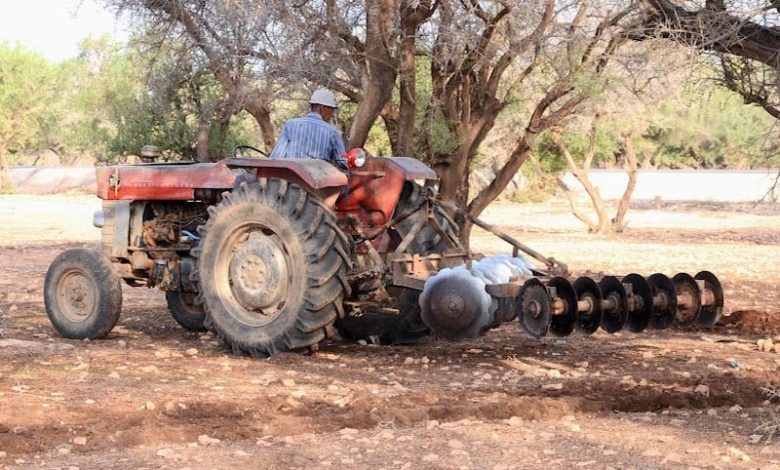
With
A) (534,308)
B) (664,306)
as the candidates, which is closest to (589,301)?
(534,308)

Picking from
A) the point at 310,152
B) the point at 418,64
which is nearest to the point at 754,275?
the point at 418,64

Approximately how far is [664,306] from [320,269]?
2.42 meters

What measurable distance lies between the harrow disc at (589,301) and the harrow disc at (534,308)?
0.89 ft

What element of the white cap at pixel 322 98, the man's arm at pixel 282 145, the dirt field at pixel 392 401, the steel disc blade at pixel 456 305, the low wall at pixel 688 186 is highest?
the low wall at pixel 688 186

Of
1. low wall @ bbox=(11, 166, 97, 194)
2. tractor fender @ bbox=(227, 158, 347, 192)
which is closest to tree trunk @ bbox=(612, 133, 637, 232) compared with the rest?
tractor fender @ bbox=(227, 158, 347, 192)

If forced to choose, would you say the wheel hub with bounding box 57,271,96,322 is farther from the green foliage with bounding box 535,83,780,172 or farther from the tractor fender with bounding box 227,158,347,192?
the green foliage with bounding box 535,83,780,172

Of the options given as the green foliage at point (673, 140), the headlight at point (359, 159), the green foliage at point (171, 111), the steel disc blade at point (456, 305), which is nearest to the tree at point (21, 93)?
the green foliage at point (673, 140)

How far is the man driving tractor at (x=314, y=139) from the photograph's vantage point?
29.1 feet

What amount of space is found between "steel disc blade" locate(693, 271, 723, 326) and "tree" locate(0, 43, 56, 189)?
4711 cm

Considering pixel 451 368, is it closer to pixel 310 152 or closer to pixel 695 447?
pixel 310 152

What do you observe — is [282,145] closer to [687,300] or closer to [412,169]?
[412,169]

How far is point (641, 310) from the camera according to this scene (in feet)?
25.8

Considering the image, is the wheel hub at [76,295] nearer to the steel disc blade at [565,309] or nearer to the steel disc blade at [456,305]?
the steel disc blade at [456,305]

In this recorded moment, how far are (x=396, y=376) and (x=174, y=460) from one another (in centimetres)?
257
